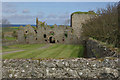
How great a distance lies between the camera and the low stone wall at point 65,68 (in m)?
4.54

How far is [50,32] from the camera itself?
116 feet

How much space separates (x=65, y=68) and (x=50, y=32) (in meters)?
31.0

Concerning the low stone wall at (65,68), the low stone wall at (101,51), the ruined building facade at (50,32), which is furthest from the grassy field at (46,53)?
the ruined building facade at (50,32)

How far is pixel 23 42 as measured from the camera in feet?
114

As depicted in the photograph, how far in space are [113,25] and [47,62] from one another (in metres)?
6.60

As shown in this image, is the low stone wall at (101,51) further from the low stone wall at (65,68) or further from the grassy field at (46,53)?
the grassy field at (46,53)

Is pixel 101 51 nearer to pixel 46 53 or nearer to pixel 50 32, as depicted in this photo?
pixel 46 53

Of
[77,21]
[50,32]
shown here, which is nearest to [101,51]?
[77,21]

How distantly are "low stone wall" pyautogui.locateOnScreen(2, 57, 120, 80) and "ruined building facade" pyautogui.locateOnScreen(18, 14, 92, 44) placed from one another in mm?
28587

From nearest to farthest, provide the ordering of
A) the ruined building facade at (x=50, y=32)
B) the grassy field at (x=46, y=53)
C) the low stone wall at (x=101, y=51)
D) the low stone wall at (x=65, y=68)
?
1. the low stone wall at (x=65, y=68)
2. the low stone wall at (x=101, y=51)
3. the grassy field at (x=46, y=53)
4. the ruined building facade at (x=50, y=32)

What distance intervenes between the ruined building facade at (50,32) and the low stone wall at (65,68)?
2859 cm

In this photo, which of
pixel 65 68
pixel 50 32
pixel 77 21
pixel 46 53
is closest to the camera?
pixel 65 68

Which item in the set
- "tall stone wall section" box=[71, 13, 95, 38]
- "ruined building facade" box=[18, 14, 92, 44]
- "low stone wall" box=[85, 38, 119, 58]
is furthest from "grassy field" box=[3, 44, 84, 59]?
"tall stone wall section" box=[71, 13, 95, 38]

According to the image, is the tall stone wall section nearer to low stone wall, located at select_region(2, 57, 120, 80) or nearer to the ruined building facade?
the ruined building facade
